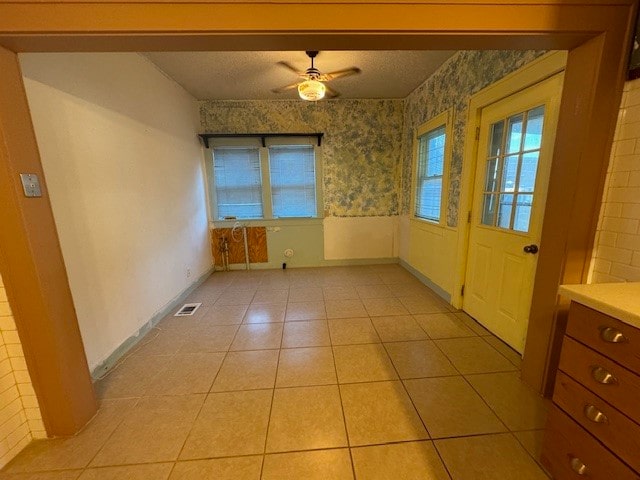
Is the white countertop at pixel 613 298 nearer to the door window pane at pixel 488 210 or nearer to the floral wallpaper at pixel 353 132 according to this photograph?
the door window pane at pixel 488 210

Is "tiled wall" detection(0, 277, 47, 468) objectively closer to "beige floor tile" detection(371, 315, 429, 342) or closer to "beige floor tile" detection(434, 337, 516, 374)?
"beige floor tile" detection(371, 315, 429, 342)

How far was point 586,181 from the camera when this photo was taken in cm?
133

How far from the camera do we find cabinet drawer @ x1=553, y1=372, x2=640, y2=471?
83cm

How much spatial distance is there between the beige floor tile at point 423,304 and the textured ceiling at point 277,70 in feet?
8.85

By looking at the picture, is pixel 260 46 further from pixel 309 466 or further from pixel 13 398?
pixel 13 398

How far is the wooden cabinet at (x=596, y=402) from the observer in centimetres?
83

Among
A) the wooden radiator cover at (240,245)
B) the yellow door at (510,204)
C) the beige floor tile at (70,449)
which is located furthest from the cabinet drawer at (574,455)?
the wooden radiator cover at (240,245)

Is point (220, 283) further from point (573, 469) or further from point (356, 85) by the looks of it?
point (573, 469)

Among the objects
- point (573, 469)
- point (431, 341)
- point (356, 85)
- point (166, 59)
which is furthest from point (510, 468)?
point (166, 59)

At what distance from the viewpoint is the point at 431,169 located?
347 centimetres

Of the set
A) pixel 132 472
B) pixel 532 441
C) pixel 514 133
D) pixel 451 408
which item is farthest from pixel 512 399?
pixel 132 472

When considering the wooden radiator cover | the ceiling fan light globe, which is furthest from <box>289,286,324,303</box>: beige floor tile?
the ceiling fan light globe

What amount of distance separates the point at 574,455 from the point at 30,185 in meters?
2.63

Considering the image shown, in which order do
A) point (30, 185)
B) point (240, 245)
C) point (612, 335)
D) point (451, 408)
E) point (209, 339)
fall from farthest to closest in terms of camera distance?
point (240, 245) → point (209, 339) → point (451, 408) → point (30, 185) → point (612, 335)
